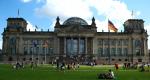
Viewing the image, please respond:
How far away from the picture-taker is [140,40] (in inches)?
6978

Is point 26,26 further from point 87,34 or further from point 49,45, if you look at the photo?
point 87,34

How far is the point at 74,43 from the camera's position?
176 metres

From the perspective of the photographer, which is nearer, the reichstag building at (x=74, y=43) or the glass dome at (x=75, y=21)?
the reichstag building at (x=74, y=43)

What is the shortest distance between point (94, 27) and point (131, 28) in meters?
18.3

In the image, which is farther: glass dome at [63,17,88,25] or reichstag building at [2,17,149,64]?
glass dome at [63,17,88,25]

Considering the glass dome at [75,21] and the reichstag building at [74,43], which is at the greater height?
the glass dome at [75,21]

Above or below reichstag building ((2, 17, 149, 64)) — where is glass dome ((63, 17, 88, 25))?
above

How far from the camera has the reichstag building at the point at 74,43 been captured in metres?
173

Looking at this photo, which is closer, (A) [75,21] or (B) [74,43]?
(B) [74,43]

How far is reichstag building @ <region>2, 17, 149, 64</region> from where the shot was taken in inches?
6811

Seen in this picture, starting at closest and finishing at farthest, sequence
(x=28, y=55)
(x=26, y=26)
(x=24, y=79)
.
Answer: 1. (x=24, y=79)
2. (x=28, y=55)
3. (x=26, y=26)

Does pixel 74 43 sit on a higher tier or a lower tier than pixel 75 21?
lower

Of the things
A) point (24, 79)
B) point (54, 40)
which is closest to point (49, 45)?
point (54, 40)

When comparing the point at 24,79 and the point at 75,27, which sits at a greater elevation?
the point at 75,27
